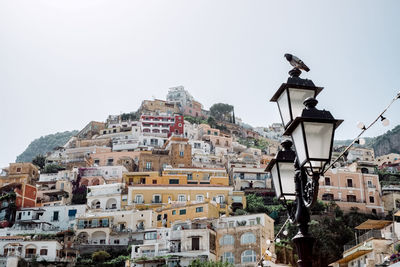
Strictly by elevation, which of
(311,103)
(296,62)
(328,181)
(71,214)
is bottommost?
(311,103)

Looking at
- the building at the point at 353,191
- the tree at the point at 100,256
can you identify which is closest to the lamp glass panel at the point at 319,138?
the tree at the point at 100,256

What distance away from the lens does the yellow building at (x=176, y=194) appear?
55281 millimetres

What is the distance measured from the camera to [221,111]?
112 metres

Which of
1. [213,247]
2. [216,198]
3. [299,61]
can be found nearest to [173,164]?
[216,198]

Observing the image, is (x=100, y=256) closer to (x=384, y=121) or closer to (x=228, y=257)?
(x=228, y=257)

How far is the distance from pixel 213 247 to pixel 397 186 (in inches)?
A: 1348

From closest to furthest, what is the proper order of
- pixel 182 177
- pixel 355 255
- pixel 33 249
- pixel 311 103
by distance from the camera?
pixel 311 103 → pixel 355 255 → pixel 33 249 → pixel 182 177

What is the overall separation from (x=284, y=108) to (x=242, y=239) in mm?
37982

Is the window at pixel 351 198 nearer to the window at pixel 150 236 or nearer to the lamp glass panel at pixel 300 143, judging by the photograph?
the window at pixel 150 236

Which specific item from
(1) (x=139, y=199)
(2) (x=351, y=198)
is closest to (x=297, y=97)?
(1) (x=139, y=199)

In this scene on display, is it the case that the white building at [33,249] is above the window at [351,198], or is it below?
below

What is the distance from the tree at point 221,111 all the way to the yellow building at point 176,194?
55.0 metres

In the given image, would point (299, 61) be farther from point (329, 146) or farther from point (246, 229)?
point (246, 229)

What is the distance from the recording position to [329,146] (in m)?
4.86
